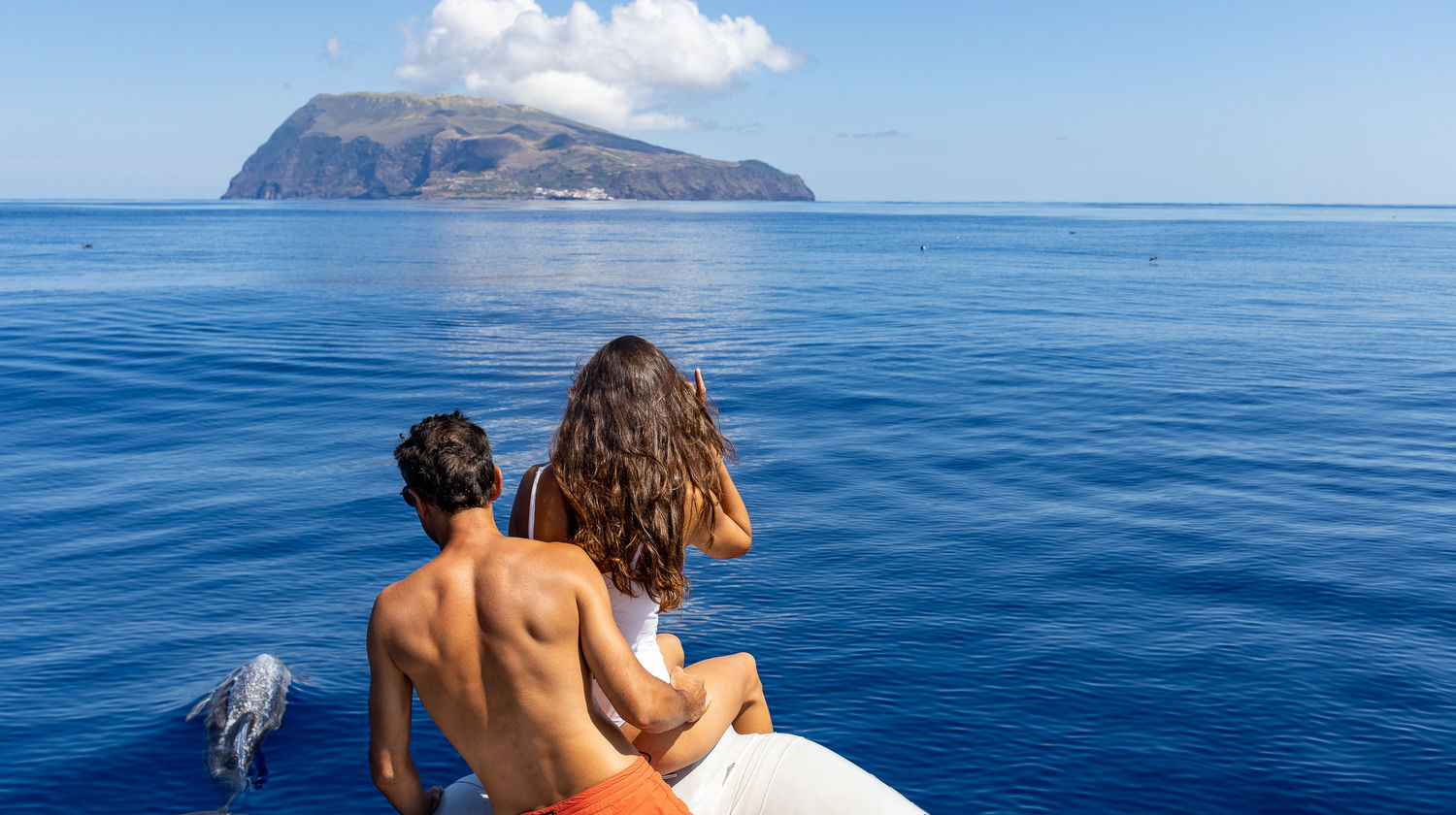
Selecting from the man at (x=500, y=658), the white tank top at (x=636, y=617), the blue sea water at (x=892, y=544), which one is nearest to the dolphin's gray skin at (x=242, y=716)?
the blue sea water at (x=892, y=544)

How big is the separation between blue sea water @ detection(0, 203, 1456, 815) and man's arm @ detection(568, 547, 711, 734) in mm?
4385

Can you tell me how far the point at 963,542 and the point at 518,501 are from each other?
9452mm

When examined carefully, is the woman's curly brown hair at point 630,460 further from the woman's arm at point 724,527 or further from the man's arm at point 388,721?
the man's arm at point 388,721

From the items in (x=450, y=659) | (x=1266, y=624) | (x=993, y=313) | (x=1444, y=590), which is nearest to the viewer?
(x=450, y=659)

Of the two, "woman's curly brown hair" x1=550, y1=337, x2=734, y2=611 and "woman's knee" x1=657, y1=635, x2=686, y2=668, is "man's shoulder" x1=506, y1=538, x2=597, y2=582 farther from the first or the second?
"woman's knee" x1=657, y1=635, x2=686, y2=668

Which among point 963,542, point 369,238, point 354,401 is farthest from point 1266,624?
point 369,238

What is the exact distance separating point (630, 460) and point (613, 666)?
75 cm

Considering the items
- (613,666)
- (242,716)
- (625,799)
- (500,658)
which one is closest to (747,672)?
(625,799)

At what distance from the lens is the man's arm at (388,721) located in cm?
336

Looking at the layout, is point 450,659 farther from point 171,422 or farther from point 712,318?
point 712,318

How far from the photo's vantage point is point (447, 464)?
129 inches

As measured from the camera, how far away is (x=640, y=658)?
3.79 metres

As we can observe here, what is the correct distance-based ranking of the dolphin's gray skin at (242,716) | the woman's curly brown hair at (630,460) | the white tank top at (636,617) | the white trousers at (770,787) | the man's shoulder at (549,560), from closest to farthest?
the man's shoulder at (549,560), the woman's curly brown hair at (630,460), the white tank top at (636,617), the white trousers at (770,787), the dolphin's gray skin at (242,716)

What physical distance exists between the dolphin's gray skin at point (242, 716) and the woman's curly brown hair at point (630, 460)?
17.1 feet
